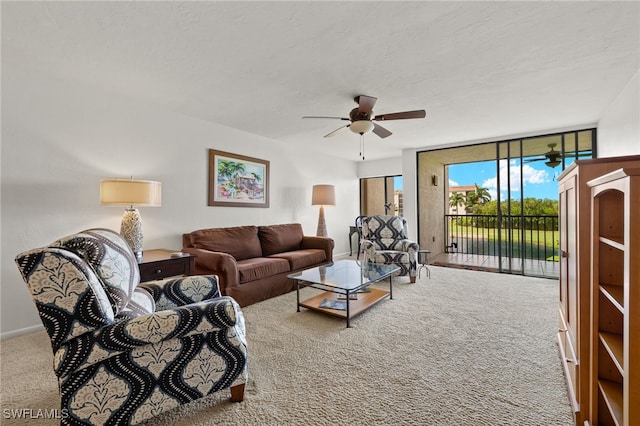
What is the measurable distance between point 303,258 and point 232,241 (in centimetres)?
97

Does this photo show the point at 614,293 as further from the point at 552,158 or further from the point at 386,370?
the point at 552,158

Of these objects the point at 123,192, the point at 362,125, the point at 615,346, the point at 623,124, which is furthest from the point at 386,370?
the point at 623,124

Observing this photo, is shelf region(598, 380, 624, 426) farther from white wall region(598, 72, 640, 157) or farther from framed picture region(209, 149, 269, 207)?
framed picture region(209, 149, 269, 207)

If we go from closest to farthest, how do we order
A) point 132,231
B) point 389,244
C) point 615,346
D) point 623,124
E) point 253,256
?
point 615,346 < point 132,231 < point 623,124 < point 253,256 < point 389,244

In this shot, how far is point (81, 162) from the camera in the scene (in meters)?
2.66

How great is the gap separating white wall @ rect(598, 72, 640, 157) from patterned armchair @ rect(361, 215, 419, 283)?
2375mm

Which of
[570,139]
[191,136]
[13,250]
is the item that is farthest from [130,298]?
[570,139]

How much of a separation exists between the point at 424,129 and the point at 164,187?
11.9 feet

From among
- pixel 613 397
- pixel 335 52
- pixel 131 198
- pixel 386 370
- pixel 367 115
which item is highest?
pixel 335 52

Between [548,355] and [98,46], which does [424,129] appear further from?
[98,46]

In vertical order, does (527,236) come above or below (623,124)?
below

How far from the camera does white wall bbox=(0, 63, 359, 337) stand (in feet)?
7.63

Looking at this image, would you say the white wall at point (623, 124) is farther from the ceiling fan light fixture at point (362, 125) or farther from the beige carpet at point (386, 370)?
the ceiling fan light fixture at point (362, 125)

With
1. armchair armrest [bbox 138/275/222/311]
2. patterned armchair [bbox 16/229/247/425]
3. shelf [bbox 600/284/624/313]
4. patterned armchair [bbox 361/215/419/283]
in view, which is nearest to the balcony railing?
patterned armchair [bbox 361/215/419/283]
